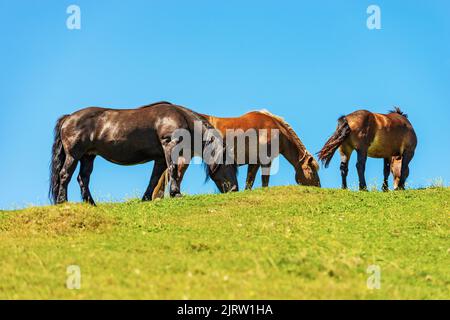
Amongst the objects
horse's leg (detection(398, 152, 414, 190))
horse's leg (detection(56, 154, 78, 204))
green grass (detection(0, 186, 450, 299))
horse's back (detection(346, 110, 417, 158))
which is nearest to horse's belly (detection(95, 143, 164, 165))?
horse's leg (detection(56, 154, 78, 204))

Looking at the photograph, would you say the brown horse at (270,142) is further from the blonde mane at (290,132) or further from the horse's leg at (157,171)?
the horse's leg at (157,171)

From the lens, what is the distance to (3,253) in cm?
1241

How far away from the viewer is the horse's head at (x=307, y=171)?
2312cm

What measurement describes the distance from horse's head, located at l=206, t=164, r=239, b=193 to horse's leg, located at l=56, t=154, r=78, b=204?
3472mm

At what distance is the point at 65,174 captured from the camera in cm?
1908

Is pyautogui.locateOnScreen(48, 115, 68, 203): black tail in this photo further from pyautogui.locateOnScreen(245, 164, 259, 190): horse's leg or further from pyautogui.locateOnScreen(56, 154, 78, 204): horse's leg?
pyautogui.locateOnScreen(245, 164, 259, 190): horse's leg

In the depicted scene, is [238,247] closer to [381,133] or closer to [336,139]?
[336,139]

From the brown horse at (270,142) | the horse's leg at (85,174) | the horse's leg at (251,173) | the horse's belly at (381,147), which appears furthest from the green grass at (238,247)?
the brown horse at (270,142)

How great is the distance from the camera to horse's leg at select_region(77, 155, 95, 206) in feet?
63.4
